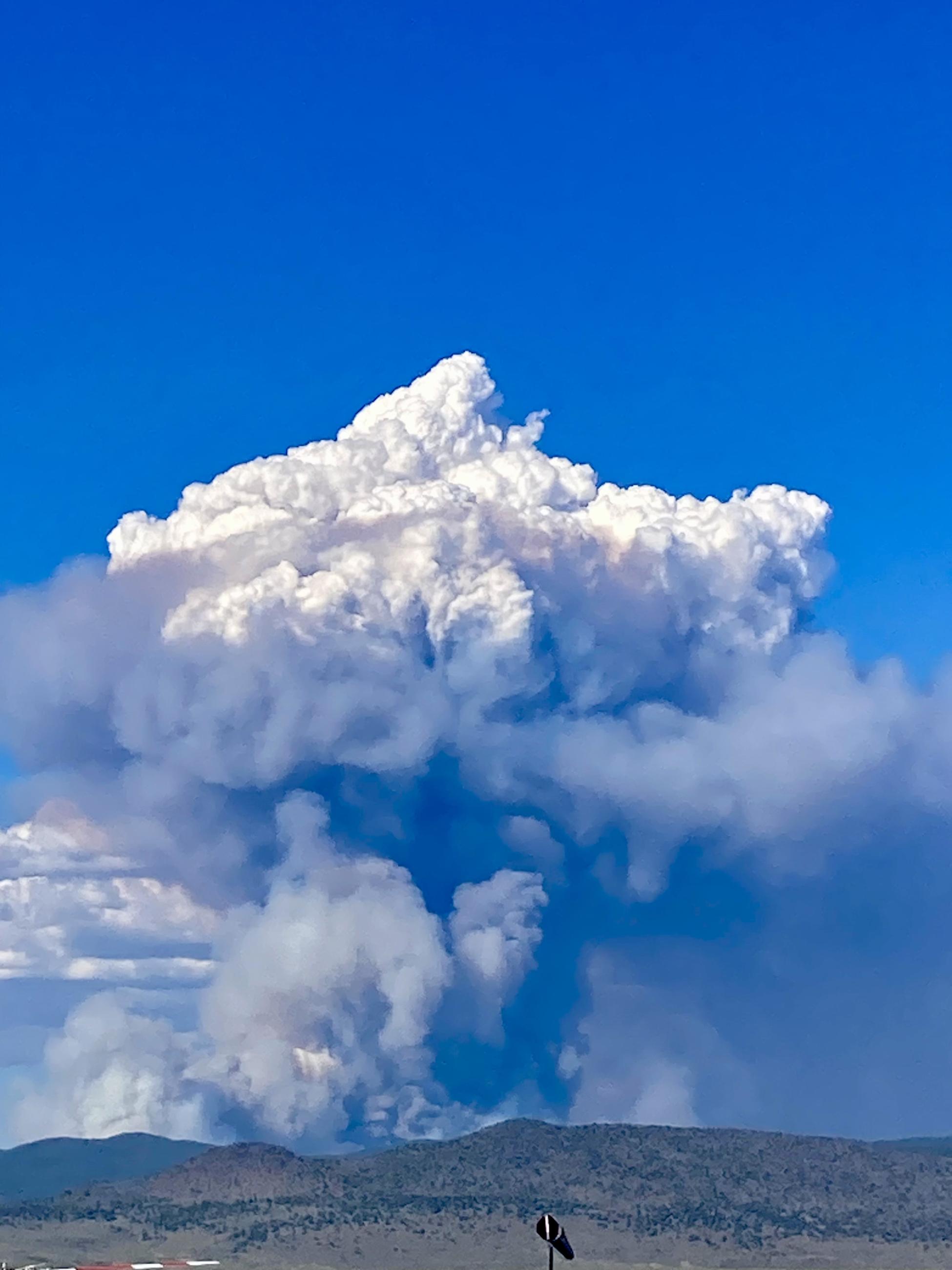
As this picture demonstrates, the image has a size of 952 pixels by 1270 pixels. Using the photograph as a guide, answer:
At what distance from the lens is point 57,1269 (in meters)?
112

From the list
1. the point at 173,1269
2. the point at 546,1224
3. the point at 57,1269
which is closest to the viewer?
the point at 546,1224

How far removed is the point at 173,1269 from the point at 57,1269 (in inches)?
1029

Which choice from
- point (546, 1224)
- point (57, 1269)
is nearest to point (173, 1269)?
point (57, 1269)

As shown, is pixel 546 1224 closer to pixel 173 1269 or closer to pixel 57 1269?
pixel 173 1269

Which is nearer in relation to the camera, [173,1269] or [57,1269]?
[173,1269]

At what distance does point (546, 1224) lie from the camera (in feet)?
153

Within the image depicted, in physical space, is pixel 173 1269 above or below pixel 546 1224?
above

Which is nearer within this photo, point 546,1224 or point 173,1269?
point 546,1224

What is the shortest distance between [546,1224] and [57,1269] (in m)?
74.3

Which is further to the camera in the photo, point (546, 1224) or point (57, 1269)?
point (57, 1269)

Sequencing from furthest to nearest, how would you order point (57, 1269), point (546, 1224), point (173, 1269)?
point (57, 1269)
point (173, 1269)
point (546, 1224)

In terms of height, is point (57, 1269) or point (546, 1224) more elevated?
point (57, 1269)

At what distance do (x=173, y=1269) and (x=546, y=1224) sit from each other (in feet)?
158
